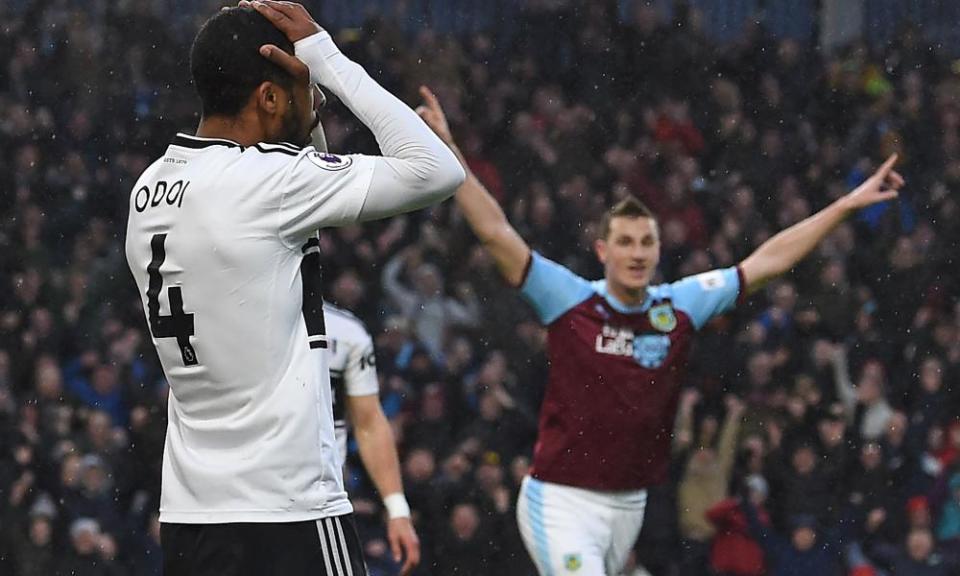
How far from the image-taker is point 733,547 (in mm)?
10219

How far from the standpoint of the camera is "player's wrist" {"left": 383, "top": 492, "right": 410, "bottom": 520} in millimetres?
6118

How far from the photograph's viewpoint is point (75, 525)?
32.0 feet

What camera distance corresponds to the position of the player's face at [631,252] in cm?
661

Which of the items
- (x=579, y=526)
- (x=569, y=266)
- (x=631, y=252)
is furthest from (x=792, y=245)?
(x=569, y=266)

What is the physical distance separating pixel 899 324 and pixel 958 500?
2.06m

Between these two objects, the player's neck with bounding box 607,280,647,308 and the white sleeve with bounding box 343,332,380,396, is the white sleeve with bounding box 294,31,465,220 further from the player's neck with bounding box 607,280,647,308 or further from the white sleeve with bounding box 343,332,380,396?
the player's neck with bounding box 607,280,647,308

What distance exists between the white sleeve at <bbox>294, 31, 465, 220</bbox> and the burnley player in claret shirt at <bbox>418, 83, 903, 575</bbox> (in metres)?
2.80

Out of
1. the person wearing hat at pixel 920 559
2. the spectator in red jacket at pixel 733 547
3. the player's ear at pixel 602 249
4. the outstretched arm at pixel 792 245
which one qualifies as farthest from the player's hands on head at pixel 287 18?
the person wearing hat at pixel 920 559

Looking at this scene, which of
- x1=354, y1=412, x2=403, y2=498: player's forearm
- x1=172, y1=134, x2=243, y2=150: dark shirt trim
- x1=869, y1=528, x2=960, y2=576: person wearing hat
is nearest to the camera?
x1=172, y1=134, x2=243, y2=150: dark shirt trim

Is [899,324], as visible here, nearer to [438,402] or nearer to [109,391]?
[438,402]

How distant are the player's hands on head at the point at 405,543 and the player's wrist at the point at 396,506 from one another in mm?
20

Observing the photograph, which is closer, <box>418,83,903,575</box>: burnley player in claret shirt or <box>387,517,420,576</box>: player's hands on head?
<box>387,517,420,576</box>: player's hands on head

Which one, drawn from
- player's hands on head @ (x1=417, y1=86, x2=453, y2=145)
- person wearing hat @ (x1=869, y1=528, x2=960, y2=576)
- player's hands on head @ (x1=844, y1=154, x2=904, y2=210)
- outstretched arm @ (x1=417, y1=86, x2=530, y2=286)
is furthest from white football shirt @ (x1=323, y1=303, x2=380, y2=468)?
person wearing hat @ (x1=869, y1=528, x2=960, y2=576)

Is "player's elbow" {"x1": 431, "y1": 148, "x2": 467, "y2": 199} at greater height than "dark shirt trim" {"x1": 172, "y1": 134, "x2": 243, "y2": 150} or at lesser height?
lesser
